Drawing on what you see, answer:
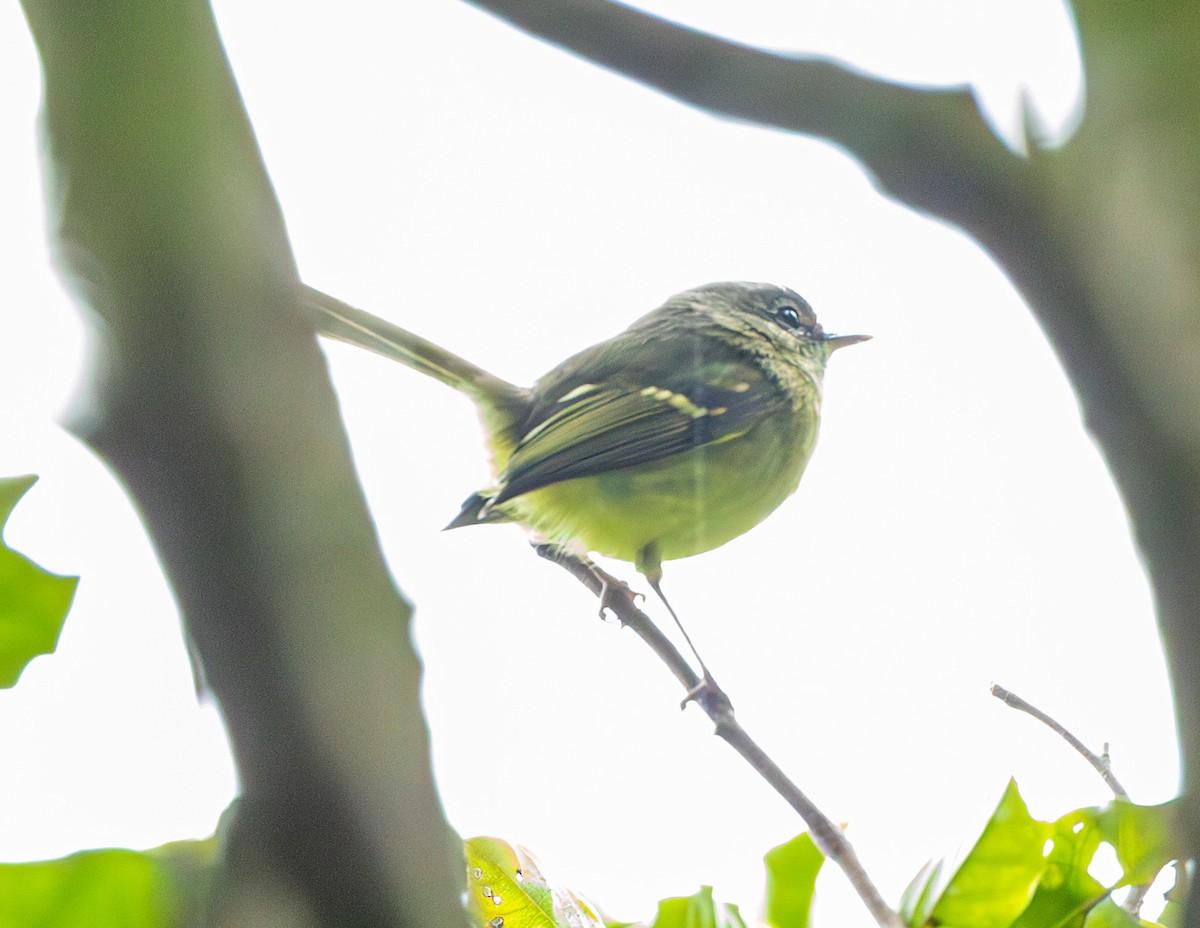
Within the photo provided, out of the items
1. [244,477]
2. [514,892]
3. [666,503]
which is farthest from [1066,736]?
[666,503]

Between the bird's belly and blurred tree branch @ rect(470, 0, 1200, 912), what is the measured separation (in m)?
3.45

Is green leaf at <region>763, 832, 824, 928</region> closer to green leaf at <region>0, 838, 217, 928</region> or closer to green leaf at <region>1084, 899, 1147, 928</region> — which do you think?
green leaf at <region>1084, 899, 1147, 928</region>

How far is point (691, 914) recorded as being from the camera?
172cm

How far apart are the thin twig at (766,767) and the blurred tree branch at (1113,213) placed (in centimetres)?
97

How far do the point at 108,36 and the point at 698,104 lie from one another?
15.5 inches

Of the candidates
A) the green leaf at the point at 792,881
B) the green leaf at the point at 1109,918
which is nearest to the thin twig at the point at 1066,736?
the green leaf at the point at 1109,918

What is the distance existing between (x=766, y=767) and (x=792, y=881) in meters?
0.30

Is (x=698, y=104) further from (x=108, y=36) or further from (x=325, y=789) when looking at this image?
(x=325, y=789)

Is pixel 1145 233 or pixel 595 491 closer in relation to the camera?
pixel 1145 233

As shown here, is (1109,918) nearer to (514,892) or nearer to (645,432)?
(514,892)

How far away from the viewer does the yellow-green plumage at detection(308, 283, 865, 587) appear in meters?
4.29

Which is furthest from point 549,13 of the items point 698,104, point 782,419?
point 782,419

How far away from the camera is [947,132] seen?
81 centimetres

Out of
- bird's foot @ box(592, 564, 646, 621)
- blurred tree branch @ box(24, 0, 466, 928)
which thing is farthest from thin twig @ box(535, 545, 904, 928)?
blurred tree branch @ box(24, 0, 466, 928)
